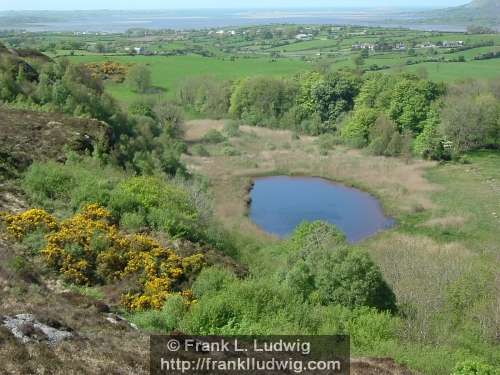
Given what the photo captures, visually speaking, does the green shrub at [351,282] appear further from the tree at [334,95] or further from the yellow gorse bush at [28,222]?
the tree at [334,95]

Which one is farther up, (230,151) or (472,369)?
(472,369)

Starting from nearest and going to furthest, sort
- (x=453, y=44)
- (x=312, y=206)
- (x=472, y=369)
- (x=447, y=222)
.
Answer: (x=472, y=369), (x=447, y=222), (x=312, y=206), (x=453, y=44)

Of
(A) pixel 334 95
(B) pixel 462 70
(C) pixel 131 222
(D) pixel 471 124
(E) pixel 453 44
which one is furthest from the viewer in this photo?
(E) pixel 453 44

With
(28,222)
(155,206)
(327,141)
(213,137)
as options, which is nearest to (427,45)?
(327,141)

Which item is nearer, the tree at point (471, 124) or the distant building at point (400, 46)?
the tree at point (471, 124)

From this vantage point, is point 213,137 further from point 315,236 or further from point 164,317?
point 164,317

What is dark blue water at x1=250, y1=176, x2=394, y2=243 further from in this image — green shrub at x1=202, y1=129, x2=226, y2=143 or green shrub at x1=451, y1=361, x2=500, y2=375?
green shrub at x1=451, y1=361, x2=500, y2=375

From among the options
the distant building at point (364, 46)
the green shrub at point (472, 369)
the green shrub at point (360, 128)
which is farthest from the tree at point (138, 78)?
the green shrub at point (472, 369)
